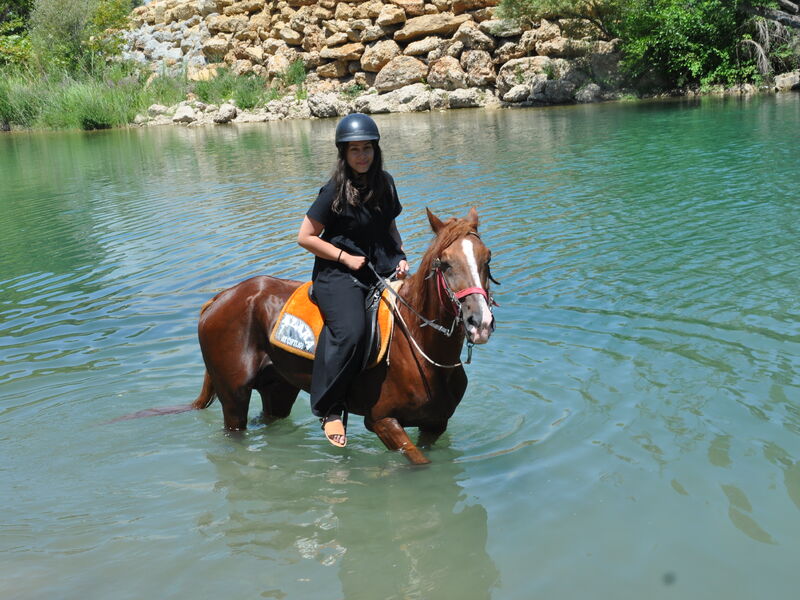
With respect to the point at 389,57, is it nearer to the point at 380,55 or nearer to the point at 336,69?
the point at 380,55

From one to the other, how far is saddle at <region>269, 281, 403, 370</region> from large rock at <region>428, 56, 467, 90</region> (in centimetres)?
4429

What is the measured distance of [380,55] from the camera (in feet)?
173

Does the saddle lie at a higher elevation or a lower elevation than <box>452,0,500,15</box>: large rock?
lower

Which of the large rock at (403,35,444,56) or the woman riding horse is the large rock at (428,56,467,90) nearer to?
the large rock at (403,35,444,56)

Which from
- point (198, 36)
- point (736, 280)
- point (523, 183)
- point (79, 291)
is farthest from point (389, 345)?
point (198, 36)

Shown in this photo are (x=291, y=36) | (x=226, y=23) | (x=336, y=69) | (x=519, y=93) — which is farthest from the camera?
(x=226, y=23)

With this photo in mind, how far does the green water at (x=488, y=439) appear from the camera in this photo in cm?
445

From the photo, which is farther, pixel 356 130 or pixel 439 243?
pixel 356 130

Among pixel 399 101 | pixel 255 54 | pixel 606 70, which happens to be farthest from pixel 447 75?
pixel 255 54

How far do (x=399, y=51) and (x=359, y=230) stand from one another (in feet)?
165

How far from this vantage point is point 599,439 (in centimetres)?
592

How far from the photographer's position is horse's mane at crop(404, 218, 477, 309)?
461 cm

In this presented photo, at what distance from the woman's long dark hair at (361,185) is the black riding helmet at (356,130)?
6cm

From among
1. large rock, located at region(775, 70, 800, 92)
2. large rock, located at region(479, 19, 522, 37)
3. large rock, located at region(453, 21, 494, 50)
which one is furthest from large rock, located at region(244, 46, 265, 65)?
large rock, located at region(775, 70, 800, 92)
